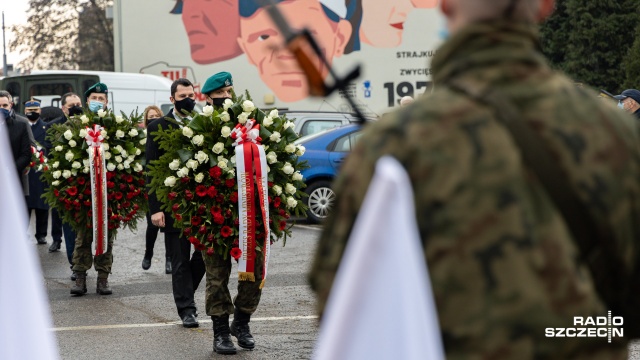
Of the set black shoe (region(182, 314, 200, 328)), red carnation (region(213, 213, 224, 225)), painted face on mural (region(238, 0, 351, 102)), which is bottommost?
black shoe (region(182, 314, 200, 328))

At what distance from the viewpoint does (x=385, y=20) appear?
109 feet

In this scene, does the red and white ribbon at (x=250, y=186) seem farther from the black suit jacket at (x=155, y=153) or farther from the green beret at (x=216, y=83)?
the black suit jacket at (x=155, y=153)

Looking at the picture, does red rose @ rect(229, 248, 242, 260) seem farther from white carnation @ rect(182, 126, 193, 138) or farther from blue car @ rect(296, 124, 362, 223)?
blue car @ rect(296, 124, 362, 223)

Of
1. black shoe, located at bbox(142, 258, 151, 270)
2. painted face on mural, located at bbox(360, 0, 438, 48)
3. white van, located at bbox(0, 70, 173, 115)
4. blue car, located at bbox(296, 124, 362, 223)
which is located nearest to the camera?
black shoe, located at bbox(142, 258, 151, 270)

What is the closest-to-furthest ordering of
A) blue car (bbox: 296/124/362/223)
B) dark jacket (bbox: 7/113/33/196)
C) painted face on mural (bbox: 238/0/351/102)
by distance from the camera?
dark jacket (bbox: 7/113/33/196)
blue car (bbox: 296/124/362/223)
painted face on mural (bbox: 238/0/351/102)

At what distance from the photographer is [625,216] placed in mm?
2414

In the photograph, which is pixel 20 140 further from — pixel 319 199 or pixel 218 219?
pixel 218 219

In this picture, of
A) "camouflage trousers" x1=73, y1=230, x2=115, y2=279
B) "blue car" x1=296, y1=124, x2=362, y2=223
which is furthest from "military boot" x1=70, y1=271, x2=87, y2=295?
"blue car" x1=296, y1=124, x2=362, y2=223

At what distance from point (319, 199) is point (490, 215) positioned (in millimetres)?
16326

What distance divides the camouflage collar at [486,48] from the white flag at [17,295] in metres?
1.06

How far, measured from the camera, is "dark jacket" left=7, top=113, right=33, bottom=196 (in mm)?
13680

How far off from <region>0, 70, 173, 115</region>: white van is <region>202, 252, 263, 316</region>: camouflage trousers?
1773 centimetres

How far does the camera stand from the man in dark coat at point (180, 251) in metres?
9.24

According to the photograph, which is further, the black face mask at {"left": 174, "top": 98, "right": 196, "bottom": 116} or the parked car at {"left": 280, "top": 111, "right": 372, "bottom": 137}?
the parked car at {"left": 280, "top": 111, "right": 372, "bottom": 137}
